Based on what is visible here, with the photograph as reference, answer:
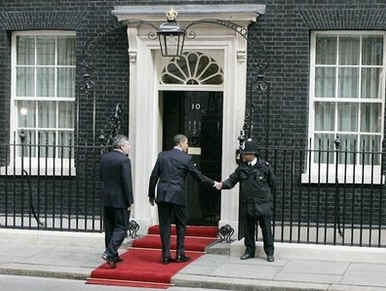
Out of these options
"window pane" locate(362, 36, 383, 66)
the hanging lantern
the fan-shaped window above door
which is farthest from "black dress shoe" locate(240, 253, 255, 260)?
"window pane" locate(362, 36, 383, 66)

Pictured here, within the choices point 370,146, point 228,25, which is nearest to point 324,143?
point 370,146

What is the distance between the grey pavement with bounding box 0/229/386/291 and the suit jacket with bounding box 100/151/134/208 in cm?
101

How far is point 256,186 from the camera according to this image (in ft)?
35.7

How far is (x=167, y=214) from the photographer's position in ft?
35.1

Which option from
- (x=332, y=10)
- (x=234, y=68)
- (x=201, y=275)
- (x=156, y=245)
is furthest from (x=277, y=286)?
(x=332, y=10)

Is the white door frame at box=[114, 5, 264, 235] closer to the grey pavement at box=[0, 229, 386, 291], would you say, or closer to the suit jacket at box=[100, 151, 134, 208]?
the grey pavement at box=[0, 229, 386, 291]

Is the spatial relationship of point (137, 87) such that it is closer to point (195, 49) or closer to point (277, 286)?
point (195, 49)

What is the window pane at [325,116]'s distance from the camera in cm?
1277

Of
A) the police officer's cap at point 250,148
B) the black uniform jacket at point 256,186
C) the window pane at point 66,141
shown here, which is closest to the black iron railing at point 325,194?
the black uniform jacket at point 256,186

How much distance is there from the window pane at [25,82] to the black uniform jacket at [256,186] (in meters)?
4.63

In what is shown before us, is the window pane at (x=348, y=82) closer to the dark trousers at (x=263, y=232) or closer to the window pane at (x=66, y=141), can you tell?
the dark trousers at (x=263, y=232)

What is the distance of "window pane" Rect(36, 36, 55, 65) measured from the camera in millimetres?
13602

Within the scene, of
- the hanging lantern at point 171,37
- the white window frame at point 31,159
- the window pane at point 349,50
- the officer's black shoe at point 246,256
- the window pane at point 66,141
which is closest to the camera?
the officer's black shoe at point 246,256

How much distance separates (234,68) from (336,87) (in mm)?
1771
